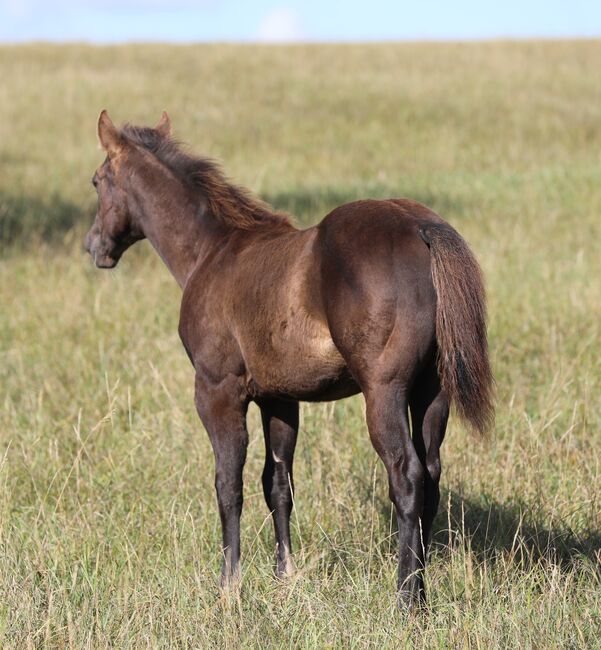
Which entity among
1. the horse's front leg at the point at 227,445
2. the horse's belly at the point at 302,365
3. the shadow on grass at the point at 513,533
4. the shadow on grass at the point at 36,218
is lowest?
the shadow on grass at the point at 36,218

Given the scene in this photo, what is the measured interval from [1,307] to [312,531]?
4916 mm

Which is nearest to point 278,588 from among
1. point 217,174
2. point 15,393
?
point 217,174

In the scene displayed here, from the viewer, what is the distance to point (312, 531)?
14.1 feet

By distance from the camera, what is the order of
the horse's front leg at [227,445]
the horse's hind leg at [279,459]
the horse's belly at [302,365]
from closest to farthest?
1. the horse's belly at [302,365]
2. the horse's front leg at [227,445]
3. the horse's hind leg at [279,459]

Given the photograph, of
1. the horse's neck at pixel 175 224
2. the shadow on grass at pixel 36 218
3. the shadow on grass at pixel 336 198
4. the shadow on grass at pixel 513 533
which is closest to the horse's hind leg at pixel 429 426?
the shadow on grass at pixel 513 533

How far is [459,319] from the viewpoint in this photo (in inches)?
122

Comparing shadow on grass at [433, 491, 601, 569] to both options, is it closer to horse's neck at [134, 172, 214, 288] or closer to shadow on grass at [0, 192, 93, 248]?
horse's neck at [134, 172, 214, 288]

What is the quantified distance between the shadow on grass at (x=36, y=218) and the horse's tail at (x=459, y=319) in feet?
26.1

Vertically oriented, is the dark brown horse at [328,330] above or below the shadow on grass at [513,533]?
above

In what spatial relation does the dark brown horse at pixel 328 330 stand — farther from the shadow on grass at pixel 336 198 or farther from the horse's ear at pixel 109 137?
the shadow on grass at pixel 336 198

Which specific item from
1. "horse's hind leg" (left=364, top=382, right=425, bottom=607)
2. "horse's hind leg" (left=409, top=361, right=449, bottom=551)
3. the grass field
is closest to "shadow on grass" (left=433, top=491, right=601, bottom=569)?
the grass field

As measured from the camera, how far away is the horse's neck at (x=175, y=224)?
14.5 ft

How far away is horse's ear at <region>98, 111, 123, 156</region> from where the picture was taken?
4.54 meters

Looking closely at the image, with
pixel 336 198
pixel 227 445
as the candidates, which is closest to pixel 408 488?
pixel 227 445
